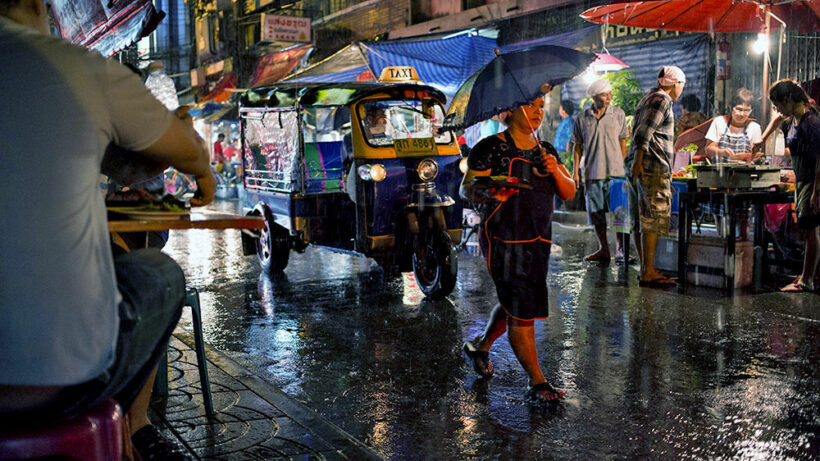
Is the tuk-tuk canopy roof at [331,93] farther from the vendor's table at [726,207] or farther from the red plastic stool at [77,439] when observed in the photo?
the red plastic stool at [77,439]

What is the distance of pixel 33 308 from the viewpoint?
2.07m

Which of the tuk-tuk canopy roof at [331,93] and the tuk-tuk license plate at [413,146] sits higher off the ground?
the tuk-tuk canopy roof at [331,93]

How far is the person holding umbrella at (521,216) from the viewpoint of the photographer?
4840 millimetres

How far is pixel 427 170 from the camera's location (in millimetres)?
8516

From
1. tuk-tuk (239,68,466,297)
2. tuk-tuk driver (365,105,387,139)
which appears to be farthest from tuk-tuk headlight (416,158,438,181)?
tuk-tuk driver (365,105,387,139)

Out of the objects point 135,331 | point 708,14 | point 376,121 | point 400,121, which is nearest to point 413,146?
point 376,121

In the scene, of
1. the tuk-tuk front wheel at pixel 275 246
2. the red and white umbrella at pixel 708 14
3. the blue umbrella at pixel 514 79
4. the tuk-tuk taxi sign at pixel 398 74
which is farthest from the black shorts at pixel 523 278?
the tuk-tuk taxi sign at pixel 398 74

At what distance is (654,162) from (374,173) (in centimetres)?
289

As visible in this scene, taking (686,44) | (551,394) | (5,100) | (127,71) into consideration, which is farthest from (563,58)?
(686,44)

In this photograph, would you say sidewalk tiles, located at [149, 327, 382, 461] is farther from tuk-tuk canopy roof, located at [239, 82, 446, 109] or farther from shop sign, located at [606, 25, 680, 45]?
shop sign, located at [606, 25, 680, 45]

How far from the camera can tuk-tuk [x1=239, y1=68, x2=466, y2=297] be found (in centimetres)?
837

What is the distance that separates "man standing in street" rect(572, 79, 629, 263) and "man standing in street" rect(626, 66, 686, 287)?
61.9 inches

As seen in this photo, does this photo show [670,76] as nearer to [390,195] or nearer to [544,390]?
[390,195]

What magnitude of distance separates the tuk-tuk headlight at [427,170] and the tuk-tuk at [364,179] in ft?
0.03
